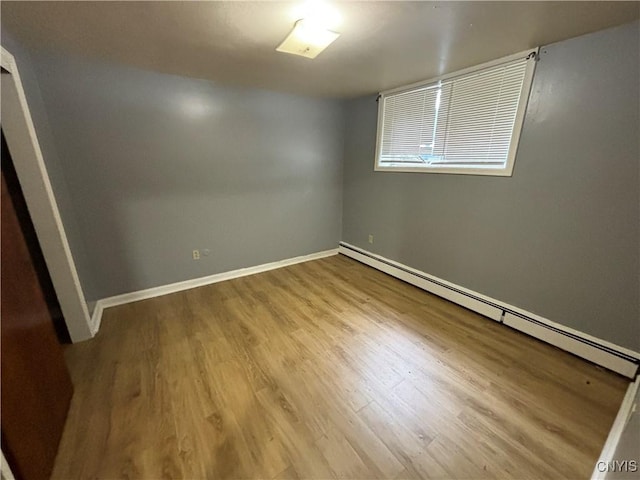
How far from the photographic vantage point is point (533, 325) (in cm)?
210

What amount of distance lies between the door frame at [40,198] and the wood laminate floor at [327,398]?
31cm

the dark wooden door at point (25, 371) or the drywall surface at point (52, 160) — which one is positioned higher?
the drywall surface at point (52, 160)

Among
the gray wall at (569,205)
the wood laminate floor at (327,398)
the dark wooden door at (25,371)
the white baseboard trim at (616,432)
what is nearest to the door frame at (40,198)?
the wood laminate floor at (327,398)

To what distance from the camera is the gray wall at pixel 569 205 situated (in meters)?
1.61

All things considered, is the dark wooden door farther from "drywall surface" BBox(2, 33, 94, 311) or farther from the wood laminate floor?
"drywall surface" BBox(2, 33, 94, 311)

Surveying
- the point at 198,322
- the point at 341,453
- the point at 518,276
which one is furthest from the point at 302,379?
the point at 518,276


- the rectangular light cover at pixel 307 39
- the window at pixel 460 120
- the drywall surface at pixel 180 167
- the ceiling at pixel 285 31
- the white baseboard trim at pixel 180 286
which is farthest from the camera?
the white baseboard trim at pixel 180 286

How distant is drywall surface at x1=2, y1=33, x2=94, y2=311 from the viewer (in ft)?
5.72

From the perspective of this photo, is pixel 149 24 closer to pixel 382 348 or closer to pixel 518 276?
pixel 382 348

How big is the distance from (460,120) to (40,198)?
3.35 metres

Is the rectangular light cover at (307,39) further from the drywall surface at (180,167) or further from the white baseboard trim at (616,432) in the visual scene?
the white baseboard trim at (616,432)

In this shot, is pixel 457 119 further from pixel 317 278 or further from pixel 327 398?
pixel 327 398

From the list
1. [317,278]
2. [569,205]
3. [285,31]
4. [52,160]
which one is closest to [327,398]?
[317,278]

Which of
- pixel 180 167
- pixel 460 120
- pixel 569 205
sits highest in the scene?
pixel 460 120
